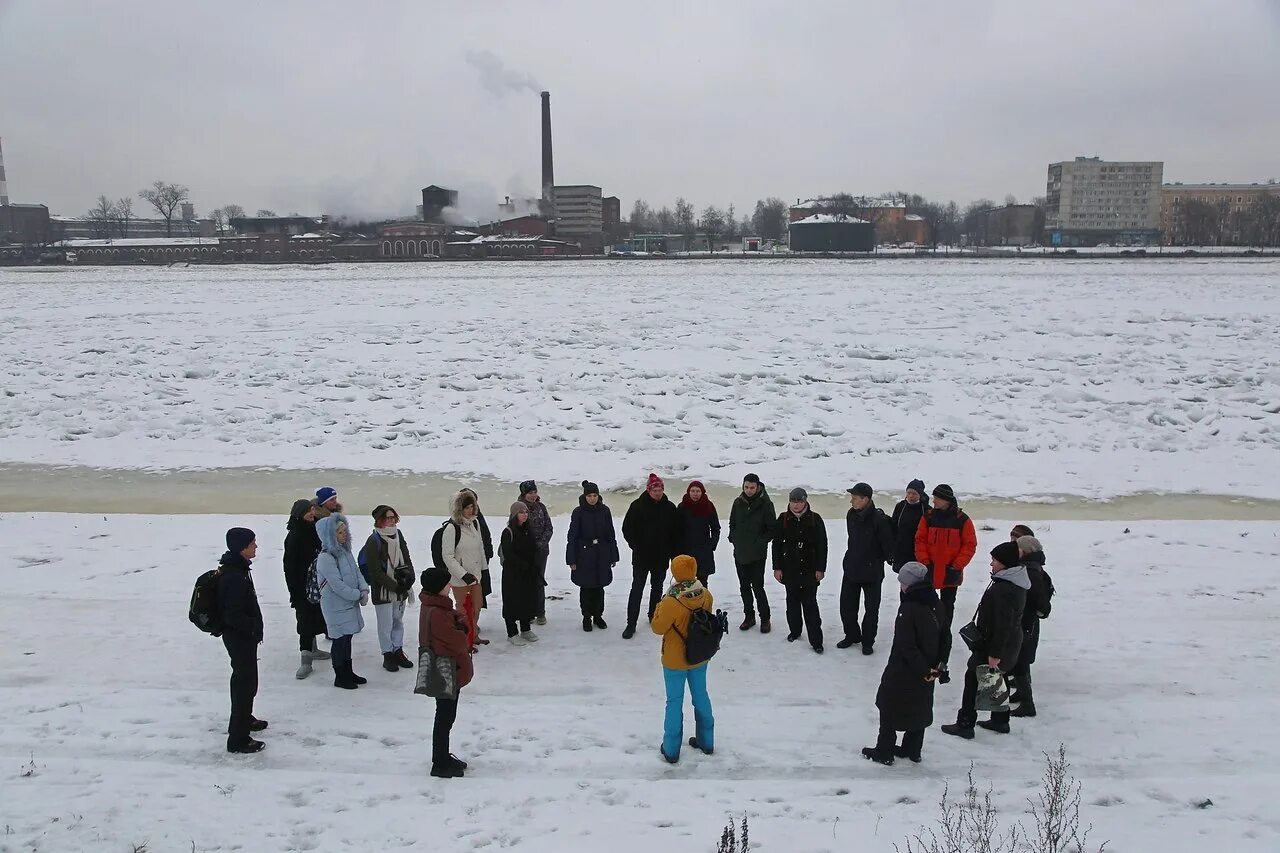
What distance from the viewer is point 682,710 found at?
20.4 ft

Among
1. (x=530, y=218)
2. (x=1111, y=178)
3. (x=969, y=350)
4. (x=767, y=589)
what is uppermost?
(x=1111, y=178)

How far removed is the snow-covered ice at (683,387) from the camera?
56.2 feet

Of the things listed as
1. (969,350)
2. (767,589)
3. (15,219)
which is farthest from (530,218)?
(767,589)

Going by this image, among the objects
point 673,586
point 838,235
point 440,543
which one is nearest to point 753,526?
point 673,586

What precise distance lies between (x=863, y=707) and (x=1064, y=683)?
1954 millimetres

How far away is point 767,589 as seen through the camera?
398 inches

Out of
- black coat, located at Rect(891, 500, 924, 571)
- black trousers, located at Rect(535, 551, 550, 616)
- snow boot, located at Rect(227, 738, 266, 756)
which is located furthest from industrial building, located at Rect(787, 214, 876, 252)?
snow boot, located at Rect(227, 738, 266, 756)

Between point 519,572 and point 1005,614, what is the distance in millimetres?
4446

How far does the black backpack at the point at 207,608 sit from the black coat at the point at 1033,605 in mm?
6078

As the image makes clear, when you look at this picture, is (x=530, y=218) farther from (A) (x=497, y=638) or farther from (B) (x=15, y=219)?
(A) (x=497, y=638)

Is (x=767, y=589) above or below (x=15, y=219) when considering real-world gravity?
below

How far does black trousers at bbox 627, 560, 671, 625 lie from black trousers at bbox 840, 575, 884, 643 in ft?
6.03

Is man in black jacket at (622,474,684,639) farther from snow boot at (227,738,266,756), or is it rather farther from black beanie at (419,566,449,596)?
snow boot at (227,738,266,756)

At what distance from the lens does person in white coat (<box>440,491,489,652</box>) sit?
24.9 feet
